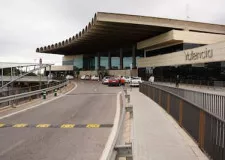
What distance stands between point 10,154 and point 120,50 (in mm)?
85779

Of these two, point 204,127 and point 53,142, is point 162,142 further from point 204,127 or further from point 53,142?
point 53,142

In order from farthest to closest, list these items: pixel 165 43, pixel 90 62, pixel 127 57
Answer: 1. pixel 90 62
2. pixel 127 57
3. pixel 165 43

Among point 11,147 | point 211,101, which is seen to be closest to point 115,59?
point 211,101

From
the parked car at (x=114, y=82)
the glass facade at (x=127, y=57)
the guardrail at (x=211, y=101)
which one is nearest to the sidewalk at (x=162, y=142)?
the guardrail at (x=211, y=101)

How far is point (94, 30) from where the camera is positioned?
66.2 meters

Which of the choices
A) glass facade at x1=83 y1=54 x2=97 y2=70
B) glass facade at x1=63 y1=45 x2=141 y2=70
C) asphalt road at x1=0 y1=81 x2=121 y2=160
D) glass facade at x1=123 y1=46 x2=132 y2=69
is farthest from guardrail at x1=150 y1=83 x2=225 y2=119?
glass facade at x1=83 y1=54 x2=97 y2=70

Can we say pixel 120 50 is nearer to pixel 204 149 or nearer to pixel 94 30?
pixel 94 30

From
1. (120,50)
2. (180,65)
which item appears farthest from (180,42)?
(120,50)

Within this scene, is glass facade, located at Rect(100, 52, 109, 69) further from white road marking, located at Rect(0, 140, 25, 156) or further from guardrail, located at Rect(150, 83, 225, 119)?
white road marking, located at Rect(0, 140, 25, 156)

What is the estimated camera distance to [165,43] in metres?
64.6

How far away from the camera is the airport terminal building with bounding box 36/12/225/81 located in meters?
46.1

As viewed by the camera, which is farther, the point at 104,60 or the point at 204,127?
the point at 104,60

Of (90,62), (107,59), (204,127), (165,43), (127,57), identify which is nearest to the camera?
(204,127)

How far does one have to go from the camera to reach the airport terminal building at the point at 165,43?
4606 centimetres
